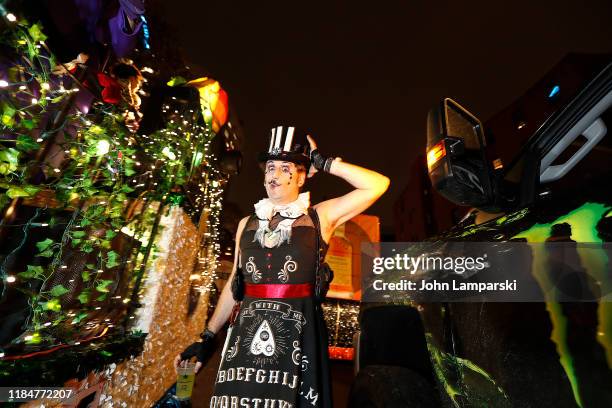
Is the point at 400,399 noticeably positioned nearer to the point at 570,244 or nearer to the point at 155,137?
the point at 570,244

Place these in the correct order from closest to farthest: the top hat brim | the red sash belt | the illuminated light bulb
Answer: the red sash belt
the top hat brim
the illuminated light bulb

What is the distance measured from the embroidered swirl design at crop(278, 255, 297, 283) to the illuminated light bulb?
2.03 m

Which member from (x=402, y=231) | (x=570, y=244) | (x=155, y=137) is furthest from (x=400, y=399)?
(x=402, y=231)

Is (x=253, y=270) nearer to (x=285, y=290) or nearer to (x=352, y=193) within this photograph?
(x=285, y=290)

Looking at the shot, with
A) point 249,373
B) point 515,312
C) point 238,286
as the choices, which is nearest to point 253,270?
point 238,286

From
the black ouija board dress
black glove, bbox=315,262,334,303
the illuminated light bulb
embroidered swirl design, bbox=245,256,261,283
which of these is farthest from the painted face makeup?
the illuminated light bulb

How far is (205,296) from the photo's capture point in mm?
8219

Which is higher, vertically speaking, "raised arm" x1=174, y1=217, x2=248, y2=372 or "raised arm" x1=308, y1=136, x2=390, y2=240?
"raised arm" x1=308, y1=136, x2=390, y2=240

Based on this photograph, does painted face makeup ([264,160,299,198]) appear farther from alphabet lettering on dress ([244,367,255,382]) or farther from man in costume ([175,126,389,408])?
alphabet lettering on dress ([244,367,255,382])

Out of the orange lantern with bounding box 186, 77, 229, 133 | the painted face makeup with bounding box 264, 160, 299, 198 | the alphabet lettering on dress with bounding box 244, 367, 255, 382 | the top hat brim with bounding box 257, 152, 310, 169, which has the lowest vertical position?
the alphabet lettering on dress with bounding box 244, 367, 255, 382

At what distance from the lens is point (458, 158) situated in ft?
5.80

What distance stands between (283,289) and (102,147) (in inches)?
85.2

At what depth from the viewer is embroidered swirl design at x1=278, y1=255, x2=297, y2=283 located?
190 cm

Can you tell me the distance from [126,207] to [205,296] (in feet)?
17.5
